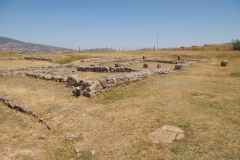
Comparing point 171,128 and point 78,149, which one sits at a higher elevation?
point 171,128

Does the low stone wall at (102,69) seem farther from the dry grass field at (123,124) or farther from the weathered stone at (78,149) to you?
the weathered stone at (78,149)

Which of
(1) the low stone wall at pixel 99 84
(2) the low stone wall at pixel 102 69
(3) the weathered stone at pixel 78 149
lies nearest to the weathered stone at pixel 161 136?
(3) the weathered stone at pixel 78 149

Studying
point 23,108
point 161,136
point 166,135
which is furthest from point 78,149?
point 23,108

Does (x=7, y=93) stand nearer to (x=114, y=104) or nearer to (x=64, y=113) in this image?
(x=64, y=113)

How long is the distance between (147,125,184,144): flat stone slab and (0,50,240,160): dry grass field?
0.23m

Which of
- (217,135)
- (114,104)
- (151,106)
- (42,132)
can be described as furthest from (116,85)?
(217,135)

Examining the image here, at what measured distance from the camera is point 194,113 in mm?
9383

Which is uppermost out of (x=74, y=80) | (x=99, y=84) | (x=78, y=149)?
(x=74, y=80)

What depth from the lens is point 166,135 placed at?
7449 millimetres

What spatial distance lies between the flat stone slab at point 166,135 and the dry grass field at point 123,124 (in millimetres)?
227

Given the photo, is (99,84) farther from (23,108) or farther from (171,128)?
(171,128)

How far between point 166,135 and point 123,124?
1911 millimetres

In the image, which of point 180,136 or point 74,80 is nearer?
point 180,136

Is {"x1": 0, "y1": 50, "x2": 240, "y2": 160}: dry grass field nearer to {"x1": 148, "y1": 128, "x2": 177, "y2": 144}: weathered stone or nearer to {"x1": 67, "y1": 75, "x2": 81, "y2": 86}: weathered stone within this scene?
{"x1": 148, "y1": 128, "x2": 177, "y2": 144}: weathered stone
